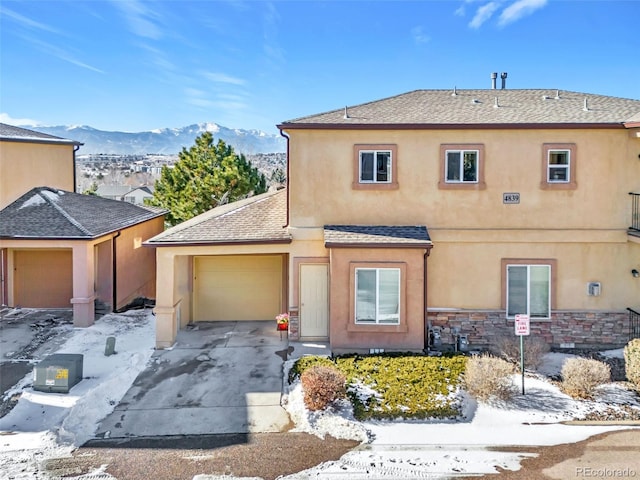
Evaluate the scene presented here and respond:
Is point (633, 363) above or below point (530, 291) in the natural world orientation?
below

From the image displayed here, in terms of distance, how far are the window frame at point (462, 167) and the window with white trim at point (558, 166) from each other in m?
1.88

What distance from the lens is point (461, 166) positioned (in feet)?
41.7

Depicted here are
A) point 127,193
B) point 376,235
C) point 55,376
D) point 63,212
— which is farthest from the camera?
point 127,193

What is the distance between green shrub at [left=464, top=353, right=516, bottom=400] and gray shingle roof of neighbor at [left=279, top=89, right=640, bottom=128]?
6685mm

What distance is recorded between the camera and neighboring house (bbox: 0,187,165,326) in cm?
1425

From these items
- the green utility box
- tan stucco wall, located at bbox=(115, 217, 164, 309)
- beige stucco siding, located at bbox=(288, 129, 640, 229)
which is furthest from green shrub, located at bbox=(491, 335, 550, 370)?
tan stucco wall, located at bbox=(115, 217, 164, 309)

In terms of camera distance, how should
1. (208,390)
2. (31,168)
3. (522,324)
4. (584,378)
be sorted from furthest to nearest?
(31,168) < (208,390) < (522,324) < (584,378)

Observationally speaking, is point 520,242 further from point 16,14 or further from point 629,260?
point 16,14

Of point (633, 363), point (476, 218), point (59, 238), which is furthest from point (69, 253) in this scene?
point (633, 363)

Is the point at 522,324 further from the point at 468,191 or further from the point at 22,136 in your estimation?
the point at 22,136

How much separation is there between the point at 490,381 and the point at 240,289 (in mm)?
9095

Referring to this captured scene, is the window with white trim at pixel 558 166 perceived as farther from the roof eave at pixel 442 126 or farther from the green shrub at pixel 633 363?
the green shrub at pixel 633 363

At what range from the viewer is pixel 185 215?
2370 cm

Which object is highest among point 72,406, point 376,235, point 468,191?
point 468,191
